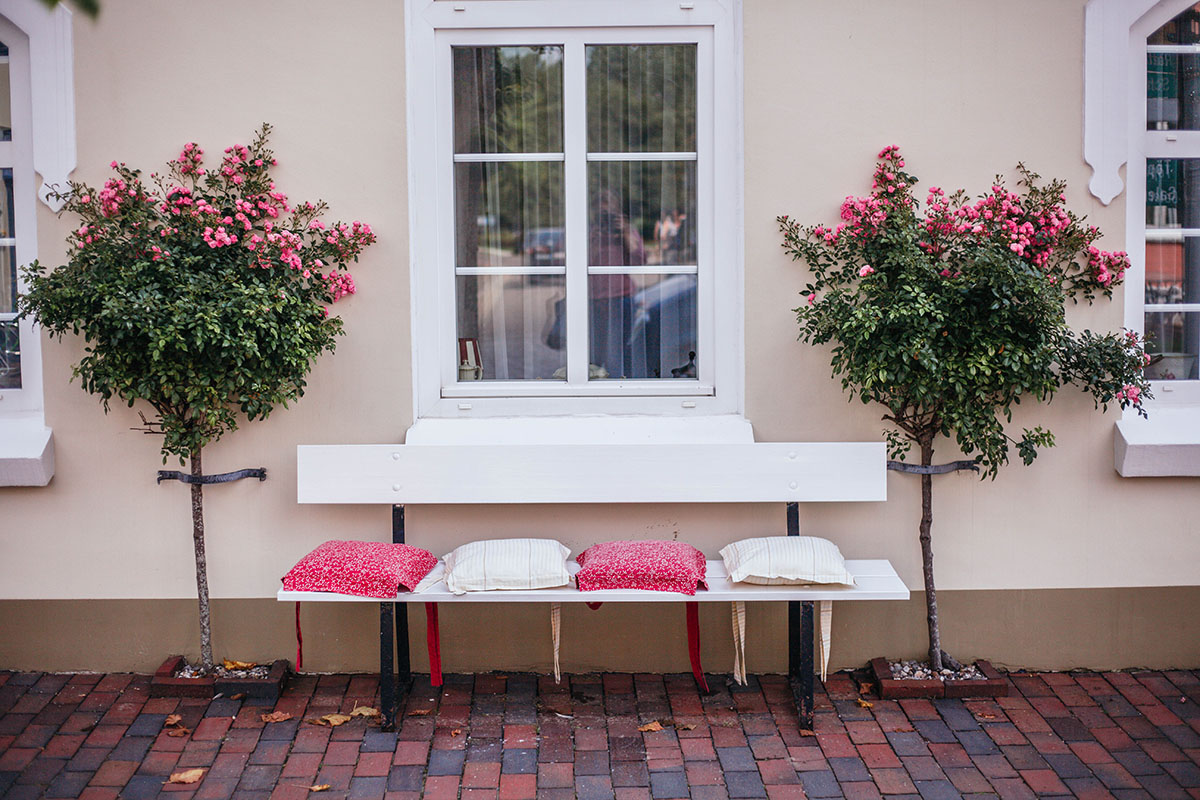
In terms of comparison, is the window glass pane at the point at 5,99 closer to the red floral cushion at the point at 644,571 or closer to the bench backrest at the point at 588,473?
the bench backrest at the point at 588,473

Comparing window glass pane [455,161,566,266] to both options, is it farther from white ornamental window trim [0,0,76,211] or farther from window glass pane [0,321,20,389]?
window glass pane [0,321,20,389]

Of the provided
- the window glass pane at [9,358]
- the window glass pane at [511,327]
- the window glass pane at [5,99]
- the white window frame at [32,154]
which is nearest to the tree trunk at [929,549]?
the window glass pane at [511,327]

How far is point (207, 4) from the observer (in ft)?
15.2

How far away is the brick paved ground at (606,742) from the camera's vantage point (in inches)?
151

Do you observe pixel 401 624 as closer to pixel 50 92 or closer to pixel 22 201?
pixel 22 201

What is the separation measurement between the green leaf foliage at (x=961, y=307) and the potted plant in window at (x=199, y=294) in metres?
2.15

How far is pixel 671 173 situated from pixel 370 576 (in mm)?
2297

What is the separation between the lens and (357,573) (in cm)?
412

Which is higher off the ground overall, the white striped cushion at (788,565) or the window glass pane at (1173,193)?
the window glass pane at (1173,193)

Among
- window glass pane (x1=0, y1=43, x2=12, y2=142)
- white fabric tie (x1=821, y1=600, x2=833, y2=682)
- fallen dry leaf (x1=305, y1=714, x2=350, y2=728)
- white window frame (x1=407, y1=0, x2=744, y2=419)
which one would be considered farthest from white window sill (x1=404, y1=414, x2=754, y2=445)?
window glass pane (x1=0, y1=43, x2=12, y2=142)

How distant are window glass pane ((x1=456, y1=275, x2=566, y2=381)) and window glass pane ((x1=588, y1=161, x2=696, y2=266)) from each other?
300 millimetres

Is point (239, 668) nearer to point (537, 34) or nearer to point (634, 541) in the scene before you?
point (634, 541)

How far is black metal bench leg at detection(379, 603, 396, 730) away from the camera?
4.24 m

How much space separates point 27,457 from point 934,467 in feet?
13.4
